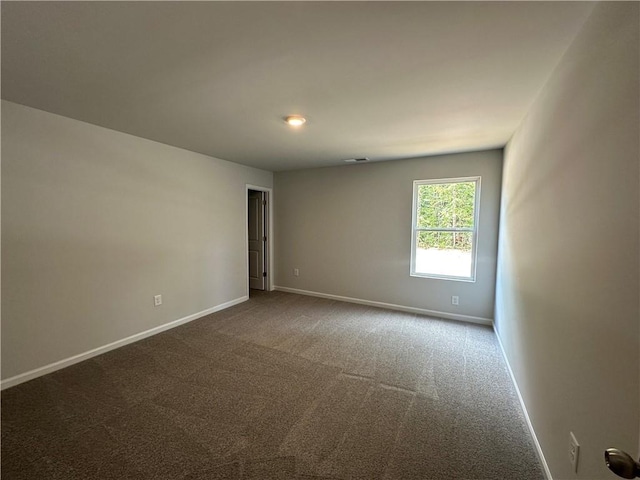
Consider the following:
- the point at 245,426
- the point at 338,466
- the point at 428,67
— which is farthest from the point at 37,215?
the point at 428,67

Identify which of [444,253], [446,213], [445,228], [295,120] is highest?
[295,120]

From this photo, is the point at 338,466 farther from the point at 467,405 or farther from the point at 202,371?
the point at 202,371

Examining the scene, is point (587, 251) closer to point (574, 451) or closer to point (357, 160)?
point (574, 451)

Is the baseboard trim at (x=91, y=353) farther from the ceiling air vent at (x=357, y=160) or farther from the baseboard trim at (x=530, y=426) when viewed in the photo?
the baseboard trim at (x=530, y=426)

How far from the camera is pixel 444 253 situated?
4.04m

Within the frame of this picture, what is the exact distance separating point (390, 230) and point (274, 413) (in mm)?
3089

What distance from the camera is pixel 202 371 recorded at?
2.57 metres

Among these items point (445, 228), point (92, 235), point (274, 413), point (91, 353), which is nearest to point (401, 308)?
point (445, 228)

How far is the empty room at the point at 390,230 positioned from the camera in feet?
3.93

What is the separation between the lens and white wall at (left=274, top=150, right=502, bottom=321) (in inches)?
147

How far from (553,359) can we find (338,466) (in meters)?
1.38

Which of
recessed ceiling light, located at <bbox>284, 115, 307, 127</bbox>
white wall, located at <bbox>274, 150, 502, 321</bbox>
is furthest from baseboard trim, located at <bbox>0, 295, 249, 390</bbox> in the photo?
recessed ceiling light, located at <bbox>284, 115, 307, 127</bbox>

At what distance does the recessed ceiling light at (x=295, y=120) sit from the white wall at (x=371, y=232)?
6.92 ft

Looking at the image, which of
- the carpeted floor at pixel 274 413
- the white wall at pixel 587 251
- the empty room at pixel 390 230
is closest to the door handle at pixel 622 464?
the empty room at pixel 390 230
